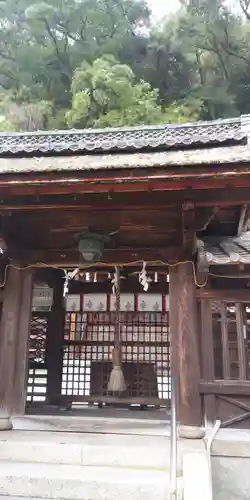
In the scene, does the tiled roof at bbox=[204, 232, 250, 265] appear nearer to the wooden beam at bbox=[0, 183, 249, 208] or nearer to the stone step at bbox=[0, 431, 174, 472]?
the wooden beam at bbox=[0, 183, 249, 208]

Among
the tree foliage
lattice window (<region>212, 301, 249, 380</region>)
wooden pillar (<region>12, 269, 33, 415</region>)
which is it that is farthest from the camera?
the tree foliage

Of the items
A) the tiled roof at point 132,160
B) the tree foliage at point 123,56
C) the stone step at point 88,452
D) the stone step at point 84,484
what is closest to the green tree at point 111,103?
the tree foliage at point 123,56

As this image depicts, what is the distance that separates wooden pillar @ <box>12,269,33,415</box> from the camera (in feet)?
19.2

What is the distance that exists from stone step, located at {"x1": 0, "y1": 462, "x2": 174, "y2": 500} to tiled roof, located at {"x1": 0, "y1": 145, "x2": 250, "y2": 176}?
316 centimetres

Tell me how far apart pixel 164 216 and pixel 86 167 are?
1630 mm

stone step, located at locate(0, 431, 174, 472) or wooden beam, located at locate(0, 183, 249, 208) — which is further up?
wooden beam, located at locate(0, 183, 249, 208)

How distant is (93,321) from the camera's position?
8.95 metres

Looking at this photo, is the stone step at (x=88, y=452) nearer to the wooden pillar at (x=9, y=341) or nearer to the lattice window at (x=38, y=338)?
the wooden pillar at (x=9, y=341)

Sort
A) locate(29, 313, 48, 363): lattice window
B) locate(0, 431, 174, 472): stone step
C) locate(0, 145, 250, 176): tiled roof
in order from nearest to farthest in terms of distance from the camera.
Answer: locate(0, 145, 250, 176): tiled roof
locate(0, 431, 174, 472): stone step
locate(29, 313, 48, 363): lattice window

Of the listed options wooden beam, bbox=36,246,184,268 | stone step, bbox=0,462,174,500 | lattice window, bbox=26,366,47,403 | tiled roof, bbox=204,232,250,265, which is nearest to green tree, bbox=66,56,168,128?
lattice window, bbox=26,366,47,403

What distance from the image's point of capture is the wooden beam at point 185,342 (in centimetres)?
537

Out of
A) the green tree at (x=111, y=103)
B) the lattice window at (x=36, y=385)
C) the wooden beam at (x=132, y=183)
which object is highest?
the green tree at (x=111, y=103)

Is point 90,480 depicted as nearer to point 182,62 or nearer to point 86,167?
point 86,167

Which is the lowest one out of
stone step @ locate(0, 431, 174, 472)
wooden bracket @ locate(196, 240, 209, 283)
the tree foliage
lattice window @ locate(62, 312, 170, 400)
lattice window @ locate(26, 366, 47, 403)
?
stone step @ locate(0, 431, 174, 472)
